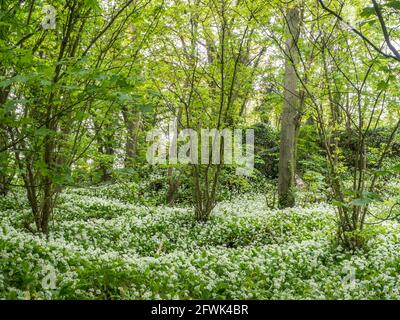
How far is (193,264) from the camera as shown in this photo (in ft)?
19.3

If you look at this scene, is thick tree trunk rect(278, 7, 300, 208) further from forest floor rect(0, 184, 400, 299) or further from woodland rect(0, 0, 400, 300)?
forest floor rect(0, 184, 400, 299)

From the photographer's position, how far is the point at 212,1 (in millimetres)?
8555

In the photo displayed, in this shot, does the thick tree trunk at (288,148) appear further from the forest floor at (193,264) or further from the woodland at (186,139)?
the forest floor at (193,264)

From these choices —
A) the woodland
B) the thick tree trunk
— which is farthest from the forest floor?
the thick tree trunk

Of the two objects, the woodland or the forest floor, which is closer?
the woodland

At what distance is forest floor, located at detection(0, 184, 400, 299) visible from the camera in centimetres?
456

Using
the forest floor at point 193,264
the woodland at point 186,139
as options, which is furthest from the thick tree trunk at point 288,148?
the forest floor at point 193,264

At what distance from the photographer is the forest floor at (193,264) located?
4.56m

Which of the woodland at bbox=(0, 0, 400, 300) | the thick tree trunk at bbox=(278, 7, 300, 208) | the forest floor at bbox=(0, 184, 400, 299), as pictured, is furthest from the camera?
the thick tree trunk at bbox=(278, 7, 300, 208)

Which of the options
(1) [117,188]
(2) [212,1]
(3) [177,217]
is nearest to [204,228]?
(3) [177,217]

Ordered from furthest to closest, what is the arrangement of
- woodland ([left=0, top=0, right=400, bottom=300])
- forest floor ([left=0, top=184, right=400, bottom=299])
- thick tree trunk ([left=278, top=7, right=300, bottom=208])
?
thick tree trunk ([left=278, top=7, right=300, bottom=208]), forest floor ([left=0, top=184, right=400, bottom=299]), woodland ([left=0, top=0, right=400, bottom=300])

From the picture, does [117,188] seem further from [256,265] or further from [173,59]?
Result: [256,265]

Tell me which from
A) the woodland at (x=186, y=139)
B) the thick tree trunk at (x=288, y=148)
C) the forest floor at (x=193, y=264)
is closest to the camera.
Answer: the woodland at (x=186, y=139)

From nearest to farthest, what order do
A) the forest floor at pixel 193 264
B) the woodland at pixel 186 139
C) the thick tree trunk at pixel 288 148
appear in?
the woodland at pixel 186 139 < the forest floor at pixel 193 264 < the thick tree trunk at pixel 288 148
